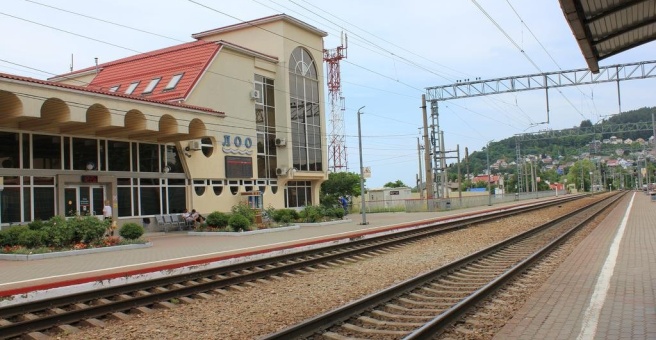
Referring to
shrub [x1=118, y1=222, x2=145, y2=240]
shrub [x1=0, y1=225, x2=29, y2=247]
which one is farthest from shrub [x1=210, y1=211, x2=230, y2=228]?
shrub [x1=0, y1=225, x2=29, y2=247]

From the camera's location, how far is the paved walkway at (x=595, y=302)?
6.59 m

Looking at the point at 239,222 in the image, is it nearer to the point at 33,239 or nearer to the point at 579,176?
the point at 33,239

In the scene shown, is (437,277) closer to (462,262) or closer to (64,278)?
(462,262)

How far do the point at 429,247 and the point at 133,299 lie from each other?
426 inches

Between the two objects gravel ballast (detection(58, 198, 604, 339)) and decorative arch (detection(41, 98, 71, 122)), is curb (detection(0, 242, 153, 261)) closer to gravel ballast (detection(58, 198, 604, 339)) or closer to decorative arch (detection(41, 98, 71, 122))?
decorative arch (detection(41, 98, 71, 122))

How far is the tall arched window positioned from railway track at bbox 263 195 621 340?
81.8 ft

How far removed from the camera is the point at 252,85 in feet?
112

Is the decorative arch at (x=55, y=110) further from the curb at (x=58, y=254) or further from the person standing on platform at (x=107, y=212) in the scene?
the curb at (x=58, y=254)

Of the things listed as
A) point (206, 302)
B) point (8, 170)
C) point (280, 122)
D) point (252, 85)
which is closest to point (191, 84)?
point (252, 85)

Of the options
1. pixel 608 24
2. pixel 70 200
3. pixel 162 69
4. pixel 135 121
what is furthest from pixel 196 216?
pixel 608 24

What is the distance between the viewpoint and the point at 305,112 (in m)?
38.8

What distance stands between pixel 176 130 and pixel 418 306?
761 inches

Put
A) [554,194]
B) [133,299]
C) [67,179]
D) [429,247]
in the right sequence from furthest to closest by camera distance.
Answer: [554,194] < [67,179] < [429,247] < [133,299]

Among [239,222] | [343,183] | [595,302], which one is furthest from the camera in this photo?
[343,183]
